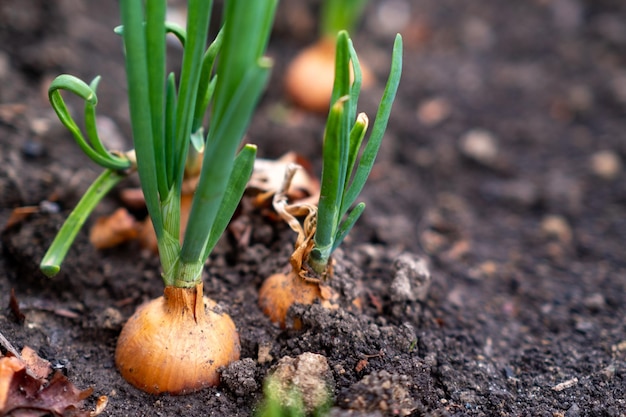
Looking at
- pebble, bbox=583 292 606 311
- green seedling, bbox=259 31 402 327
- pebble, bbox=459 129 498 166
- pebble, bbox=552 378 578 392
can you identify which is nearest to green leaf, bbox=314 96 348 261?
green seedling, bbox=259 31 402 327

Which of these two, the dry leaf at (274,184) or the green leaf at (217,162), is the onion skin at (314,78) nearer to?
the dry leaf at (274,184)

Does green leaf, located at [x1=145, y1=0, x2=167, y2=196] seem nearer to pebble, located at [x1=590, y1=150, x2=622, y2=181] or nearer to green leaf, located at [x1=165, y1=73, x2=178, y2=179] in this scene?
green leaf, located at [x1=165, y1=73, x2=178, y2=179]

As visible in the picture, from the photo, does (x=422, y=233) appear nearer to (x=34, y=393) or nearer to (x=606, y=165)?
(x=606, y=165)

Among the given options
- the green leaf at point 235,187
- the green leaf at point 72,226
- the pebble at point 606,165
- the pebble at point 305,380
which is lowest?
the pebble at point 606,165

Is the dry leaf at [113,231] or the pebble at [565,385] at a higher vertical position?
the dry leaf at [113,231]

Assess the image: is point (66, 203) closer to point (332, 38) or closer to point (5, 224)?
point (5, 224)

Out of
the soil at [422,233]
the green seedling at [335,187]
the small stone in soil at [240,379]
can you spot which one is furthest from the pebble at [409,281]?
the small stone in soil at [240,379]

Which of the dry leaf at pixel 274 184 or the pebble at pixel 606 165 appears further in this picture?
the pebble at pixel 606 165
